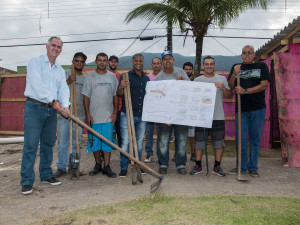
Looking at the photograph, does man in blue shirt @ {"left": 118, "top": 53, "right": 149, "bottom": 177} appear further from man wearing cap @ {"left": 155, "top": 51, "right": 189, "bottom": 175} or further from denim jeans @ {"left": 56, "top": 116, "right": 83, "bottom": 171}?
denim jeans @ {"left": 56, "top": 116, "right": 83, "bottom": 171}

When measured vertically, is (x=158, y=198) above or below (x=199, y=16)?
below

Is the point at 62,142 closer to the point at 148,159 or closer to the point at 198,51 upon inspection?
the point at 148,159

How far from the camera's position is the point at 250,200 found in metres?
3.39

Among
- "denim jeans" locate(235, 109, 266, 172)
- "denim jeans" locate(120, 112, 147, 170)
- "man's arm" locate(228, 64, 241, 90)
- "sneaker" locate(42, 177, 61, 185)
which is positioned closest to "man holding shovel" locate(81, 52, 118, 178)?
"denim jeans" locate(120, 112, 147, 170)

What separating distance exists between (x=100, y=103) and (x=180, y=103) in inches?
53.7

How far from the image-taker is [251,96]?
186 inches

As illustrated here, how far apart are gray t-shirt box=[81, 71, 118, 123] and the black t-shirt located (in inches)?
92.6

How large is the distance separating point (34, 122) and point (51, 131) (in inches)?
14.6

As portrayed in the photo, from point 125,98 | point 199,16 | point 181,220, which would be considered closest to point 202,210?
point 181,220

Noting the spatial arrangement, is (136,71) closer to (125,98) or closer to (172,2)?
(125,98)

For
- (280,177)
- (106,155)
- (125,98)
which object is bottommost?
(280,177)

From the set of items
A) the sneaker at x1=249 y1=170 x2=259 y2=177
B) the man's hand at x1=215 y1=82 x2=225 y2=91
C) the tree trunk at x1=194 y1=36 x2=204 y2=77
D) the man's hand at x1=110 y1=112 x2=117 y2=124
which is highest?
the tree trunk at x1=194 y1=36 x2=204 y2=77

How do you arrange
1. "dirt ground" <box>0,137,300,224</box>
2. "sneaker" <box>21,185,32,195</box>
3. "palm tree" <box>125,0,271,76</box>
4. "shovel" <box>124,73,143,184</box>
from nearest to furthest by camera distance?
"dirt ground" <box>0,137,300,224</box> < "sneaker" <box>21,185,32,195</box> < "shovel" <box>124,73,143,184</box> < "palm tree" <box>125,0,271,76</box>

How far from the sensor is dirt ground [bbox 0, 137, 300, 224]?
3.32m
